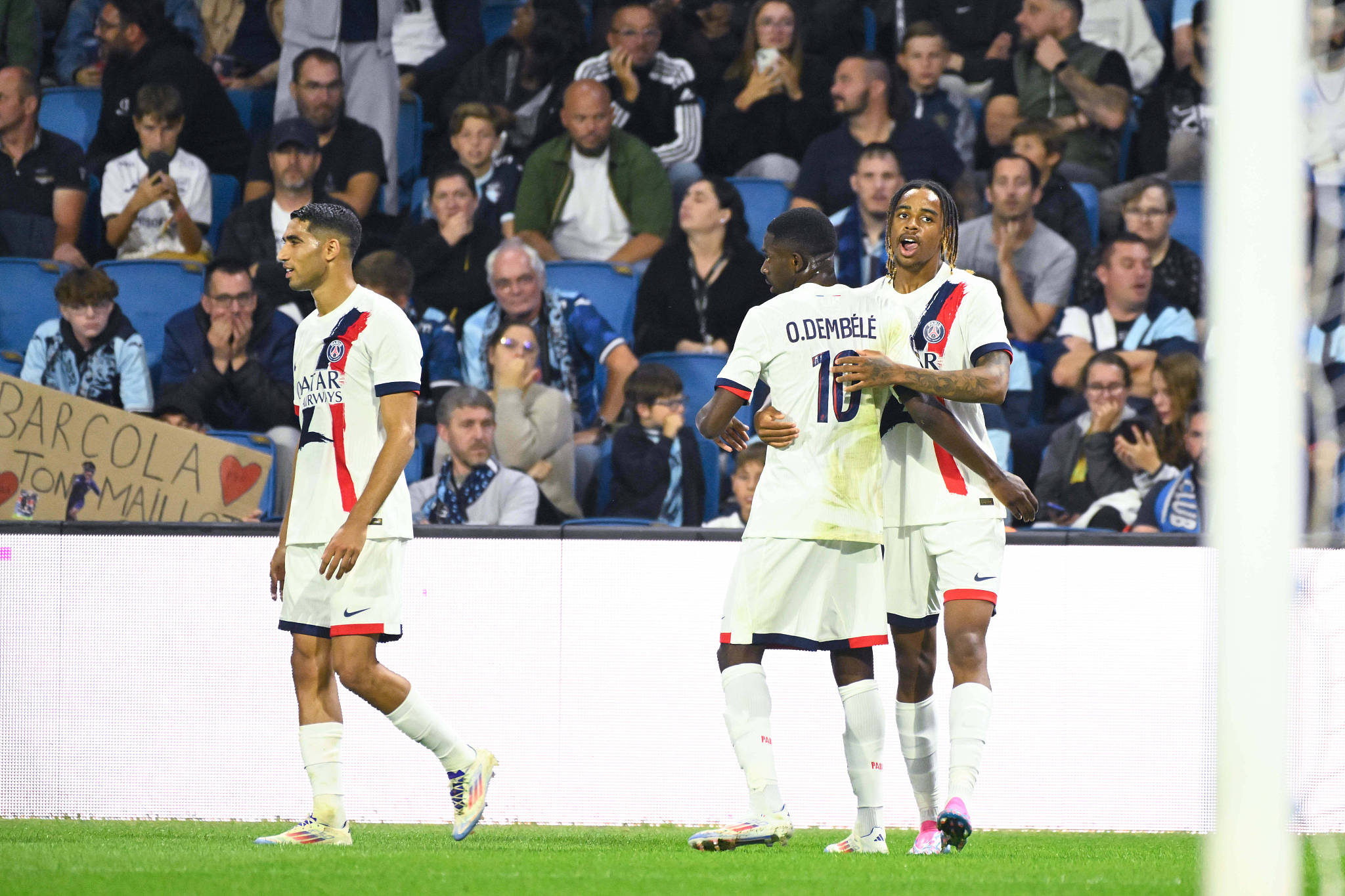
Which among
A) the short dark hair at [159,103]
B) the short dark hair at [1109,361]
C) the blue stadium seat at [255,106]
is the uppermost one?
the blue stadium seat at [255,106]

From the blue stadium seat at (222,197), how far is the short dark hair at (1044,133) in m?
5.12

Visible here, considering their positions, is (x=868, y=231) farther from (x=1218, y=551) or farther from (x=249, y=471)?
(x=1218, y=551)

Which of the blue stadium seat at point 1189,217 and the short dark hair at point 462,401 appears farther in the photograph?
the blue stadium seat at point 1189,217

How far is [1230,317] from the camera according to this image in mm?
2809

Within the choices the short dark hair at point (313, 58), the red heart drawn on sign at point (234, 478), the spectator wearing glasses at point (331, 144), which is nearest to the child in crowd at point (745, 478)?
the red heart drawn on sign at point (234, 478)

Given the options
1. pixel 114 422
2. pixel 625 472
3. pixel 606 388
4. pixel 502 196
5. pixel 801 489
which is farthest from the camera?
pixel 502 196

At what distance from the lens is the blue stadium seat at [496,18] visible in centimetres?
1239

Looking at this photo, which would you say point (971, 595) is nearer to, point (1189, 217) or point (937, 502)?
point (937, 502)

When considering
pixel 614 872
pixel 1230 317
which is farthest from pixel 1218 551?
pixel 614 872

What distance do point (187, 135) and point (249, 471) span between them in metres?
3.89

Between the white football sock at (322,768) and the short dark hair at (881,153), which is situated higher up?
the short dark hair at (881,153)

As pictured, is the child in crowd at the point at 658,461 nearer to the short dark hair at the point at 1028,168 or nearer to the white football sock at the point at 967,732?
the short dark hair at the point at 1028,168

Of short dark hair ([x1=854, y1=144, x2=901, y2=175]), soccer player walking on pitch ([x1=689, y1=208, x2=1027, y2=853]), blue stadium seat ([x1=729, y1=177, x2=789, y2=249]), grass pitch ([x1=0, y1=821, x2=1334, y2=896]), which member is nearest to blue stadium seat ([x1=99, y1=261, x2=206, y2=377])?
blue stadium seat ([x1=729, y1=177, x2=789, y2=249])

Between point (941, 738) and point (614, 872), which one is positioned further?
point (941, 738)
